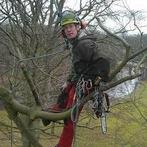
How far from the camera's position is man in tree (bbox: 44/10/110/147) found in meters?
3.93

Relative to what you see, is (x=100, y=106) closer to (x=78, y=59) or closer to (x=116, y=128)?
(x=78, y=59)

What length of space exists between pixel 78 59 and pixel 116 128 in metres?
8.54

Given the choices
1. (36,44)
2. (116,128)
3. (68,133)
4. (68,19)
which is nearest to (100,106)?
(68,133)

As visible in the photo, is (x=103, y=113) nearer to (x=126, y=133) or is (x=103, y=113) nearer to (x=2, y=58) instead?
(x=2, y=58)

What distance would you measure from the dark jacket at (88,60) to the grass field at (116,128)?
5483 mm

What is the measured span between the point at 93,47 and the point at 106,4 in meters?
6.35

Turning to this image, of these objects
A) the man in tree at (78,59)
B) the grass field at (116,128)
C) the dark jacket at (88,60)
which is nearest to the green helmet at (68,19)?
the man in tree at (78,59)

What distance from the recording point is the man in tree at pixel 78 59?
3930 mm

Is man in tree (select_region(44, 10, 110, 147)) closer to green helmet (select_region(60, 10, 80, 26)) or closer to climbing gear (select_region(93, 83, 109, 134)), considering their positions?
green helmet (select_region(60, 10, 80, 26))

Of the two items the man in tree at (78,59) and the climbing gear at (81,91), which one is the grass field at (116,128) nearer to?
the man in tree at (78,59)

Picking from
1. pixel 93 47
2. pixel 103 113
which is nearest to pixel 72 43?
pixel 93 47

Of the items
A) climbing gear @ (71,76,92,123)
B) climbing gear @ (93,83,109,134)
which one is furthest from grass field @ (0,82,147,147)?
climbing gear @ (71,76,92,123)

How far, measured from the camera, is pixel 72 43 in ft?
13.5

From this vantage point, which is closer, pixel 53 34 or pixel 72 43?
pixel 72 43
